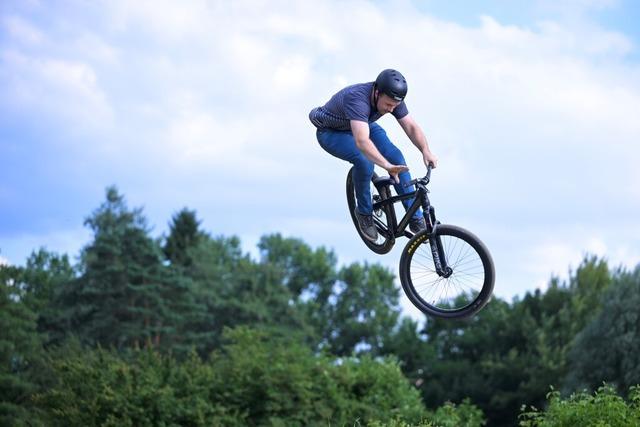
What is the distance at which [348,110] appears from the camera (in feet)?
35.7

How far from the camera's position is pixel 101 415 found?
3075cm

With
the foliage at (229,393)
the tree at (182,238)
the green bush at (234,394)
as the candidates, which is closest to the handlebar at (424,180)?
the green bush at (234,394)

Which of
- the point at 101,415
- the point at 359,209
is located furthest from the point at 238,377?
the point at 359,209

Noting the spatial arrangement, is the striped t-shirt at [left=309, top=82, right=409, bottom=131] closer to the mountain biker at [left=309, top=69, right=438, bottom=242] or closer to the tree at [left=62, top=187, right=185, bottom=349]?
the mountain biker at [left=309, top=69, right=438, bottom=242]

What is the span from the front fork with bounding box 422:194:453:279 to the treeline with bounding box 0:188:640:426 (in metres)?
8.15

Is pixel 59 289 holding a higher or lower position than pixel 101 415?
higher

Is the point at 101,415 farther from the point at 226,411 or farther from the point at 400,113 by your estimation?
the point at 400,113

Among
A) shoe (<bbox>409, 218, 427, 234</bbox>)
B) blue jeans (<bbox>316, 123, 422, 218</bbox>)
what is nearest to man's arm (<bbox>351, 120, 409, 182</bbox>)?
blue jeans (<bbox>316, 123, 422, 218</bbox>)

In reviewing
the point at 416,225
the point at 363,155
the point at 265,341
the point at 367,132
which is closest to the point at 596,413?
the point at 416,225

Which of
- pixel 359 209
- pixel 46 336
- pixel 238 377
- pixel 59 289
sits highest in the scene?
pixel 59 289

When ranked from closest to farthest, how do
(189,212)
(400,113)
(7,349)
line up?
(400,113), (7,349), (189,212)

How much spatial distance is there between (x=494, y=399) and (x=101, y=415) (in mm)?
27665

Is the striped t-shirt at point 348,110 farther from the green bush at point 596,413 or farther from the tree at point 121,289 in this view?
the tree at point 121,289

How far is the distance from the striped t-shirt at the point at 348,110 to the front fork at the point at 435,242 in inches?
44.3
